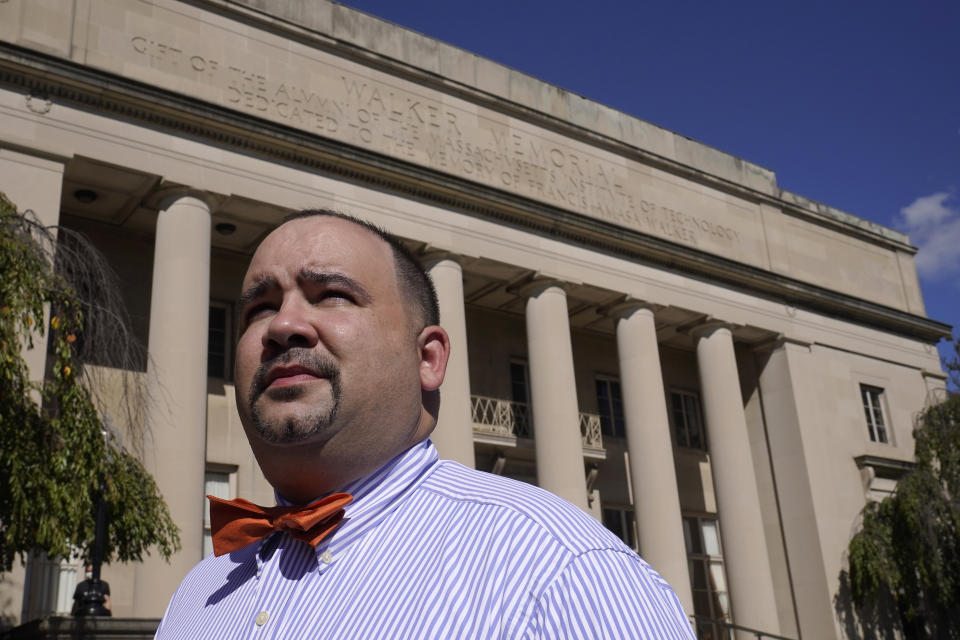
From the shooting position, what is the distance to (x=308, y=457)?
1.94 metres

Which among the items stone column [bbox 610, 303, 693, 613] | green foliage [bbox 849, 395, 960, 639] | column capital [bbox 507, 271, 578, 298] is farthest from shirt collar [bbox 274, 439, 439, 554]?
green foliage [bbox 849, 395, 960, 639]

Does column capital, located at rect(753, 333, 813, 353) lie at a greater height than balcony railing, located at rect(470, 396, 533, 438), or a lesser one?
greater

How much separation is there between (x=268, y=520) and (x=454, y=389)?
16.7 m

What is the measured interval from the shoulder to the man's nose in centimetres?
42

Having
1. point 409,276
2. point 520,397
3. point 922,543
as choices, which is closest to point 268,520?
point 409,276

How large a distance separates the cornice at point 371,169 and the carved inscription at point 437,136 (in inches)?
36.8

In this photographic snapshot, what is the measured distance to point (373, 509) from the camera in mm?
1854

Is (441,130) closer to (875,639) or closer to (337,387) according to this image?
(875,639)

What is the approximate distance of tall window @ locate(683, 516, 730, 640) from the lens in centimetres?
2556

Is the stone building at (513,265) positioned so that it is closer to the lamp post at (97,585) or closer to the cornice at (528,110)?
the cornice at (528,110)

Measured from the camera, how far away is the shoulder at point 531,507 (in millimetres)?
1554

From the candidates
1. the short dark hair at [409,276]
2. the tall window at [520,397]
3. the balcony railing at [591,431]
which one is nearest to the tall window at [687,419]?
the balcony railing at [591,431]

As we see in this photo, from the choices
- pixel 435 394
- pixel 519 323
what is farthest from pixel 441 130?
pixel 435 394

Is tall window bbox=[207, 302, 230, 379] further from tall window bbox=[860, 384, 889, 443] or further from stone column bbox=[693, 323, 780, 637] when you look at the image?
tall window bbox=[860, 384, 889, 443]
